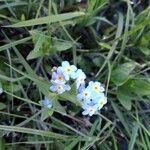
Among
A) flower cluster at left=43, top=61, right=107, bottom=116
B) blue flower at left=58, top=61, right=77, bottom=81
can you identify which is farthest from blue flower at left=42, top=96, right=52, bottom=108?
blue flower at left=58, top=61, right=77, bottom=81

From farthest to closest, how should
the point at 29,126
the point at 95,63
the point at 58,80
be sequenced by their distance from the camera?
the point at 95,63 < the point at 29,126 < the point at 58,80

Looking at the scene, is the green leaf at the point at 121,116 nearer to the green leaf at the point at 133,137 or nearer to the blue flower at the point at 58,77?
the green leaf at the point at 133,137

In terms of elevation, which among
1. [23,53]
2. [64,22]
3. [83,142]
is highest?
[64,22]

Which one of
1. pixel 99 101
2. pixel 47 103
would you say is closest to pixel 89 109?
pixel 99 101

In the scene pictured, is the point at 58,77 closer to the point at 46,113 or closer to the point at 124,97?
the point at 46,113

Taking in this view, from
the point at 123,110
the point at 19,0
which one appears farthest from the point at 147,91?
the point at 19,0

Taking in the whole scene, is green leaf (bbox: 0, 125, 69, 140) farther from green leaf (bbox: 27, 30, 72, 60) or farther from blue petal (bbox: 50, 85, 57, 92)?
green leaf (bbox: 27, 30, 72, 60)

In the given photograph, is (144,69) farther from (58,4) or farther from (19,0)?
(19,0)

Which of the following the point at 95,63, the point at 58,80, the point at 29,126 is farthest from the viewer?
the point at 95,63
